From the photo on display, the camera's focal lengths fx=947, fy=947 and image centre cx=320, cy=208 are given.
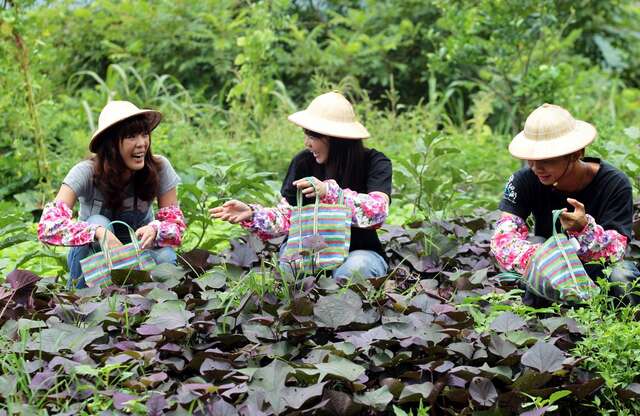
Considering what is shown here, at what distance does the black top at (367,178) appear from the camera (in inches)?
155

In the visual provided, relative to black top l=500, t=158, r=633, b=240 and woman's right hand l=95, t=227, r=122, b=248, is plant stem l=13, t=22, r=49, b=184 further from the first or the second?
black top l=500, t=158, r=633, b=240

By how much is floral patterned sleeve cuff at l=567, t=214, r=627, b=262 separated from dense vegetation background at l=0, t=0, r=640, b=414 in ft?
4.03

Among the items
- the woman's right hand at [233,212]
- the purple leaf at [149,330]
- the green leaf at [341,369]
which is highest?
the woman's right hand at [233,212]

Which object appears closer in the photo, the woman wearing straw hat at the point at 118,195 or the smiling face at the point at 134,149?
the woman wearing straw hat at the point at 118,195

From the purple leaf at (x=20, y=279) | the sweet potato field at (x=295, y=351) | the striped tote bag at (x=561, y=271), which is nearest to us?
the sweet potato field at (x=295, y=351)

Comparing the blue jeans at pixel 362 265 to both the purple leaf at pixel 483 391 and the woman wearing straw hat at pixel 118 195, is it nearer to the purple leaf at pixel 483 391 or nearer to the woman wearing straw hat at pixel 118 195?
the woman wearing straw hat at pixel 118 195

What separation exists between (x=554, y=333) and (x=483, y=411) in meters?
0.47

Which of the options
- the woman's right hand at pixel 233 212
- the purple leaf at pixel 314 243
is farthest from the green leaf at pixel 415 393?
the woman's right hand at pixel 233 212

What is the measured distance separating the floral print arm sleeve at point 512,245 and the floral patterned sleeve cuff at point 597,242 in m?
0.19

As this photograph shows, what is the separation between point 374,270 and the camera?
383 centimetres

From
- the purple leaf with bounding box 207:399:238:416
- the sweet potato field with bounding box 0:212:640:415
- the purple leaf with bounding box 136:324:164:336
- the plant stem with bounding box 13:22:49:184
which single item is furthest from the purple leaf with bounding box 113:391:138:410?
the plant stem with bounding box 13:22:49:184

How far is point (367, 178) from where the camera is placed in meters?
3.97

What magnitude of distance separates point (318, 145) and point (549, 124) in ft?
3.13

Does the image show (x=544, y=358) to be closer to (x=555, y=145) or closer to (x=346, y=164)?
(x=555, y=145)
